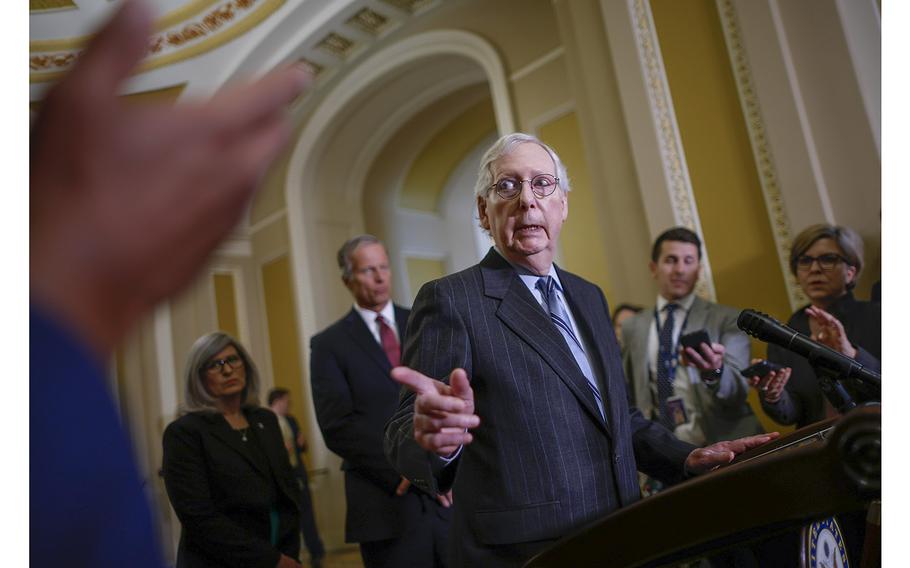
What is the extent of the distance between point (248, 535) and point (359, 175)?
6.83m

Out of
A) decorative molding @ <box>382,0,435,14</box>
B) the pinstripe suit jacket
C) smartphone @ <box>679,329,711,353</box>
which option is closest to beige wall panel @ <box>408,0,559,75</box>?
decorative molding @ <box>382,0,435,14</box>

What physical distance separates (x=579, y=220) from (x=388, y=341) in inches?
118

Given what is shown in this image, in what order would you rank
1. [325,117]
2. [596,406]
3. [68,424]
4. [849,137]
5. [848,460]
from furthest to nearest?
1. [325,117]
2. [849,137]
3. [596,406]
4. [848,460]
5. [68,424]

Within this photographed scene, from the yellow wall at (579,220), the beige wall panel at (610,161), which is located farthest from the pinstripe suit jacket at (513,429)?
the yellow wall at (579,220)

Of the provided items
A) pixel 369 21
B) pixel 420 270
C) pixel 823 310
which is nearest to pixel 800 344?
pixel 823 310

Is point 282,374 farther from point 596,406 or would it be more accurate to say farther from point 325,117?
point 596,406

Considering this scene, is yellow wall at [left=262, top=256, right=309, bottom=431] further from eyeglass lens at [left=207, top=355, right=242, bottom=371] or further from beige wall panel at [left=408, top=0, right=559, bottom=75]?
eyeglass lens at [left=207, top=355, right=242, bottom=371]

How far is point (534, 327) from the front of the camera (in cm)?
125

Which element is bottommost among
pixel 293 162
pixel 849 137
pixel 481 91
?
pixel 849 137

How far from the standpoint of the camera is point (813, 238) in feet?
8.15

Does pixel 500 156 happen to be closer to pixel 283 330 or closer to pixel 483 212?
pixel 483 212

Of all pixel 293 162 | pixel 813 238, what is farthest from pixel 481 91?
pixel 813 238

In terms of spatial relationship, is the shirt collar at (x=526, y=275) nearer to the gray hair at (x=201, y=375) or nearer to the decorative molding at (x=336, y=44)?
the gray hair at (x=201, y=375)

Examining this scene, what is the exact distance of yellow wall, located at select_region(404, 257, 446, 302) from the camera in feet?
30.0
